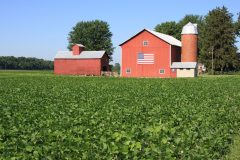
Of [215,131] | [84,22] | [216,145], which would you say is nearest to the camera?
[216,145]

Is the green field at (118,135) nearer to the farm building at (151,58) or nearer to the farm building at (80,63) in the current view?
the farm building at (151,58)

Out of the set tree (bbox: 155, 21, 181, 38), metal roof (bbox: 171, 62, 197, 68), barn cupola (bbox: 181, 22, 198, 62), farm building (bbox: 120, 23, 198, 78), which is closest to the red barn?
farm building (bbox: 120, 23, 198, 78)

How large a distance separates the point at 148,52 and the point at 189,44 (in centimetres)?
889

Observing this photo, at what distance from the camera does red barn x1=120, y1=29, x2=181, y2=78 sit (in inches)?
2835

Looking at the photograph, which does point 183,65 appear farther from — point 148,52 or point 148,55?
point 148,52

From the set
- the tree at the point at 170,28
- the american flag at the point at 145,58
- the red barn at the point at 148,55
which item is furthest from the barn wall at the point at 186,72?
the tree at the point at 170,28

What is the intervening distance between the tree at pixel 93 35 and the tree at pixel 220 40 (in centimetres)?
4333

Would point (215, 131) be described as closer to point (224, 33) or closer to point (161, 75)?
point (161, 75)

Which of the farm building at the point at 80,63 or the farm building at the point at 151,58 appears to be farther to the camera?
the farm building at the point at 80,63

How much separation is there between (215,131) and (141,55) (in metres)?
61.9

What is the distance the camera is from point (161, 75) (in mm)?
72375

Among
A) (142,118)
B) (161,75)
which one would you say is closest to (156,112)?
(142,118)

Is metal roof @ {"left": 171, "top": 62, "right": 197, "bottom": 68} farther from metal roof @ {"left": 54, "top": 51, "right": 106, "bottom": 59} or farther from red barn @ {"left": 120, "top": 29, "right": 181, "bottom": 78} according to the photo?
metal roof @ {"left": 54, "top": 51, "right": 106, "bottom": 59}

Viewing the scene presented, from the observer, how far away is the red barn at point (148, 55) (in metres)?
72.0
